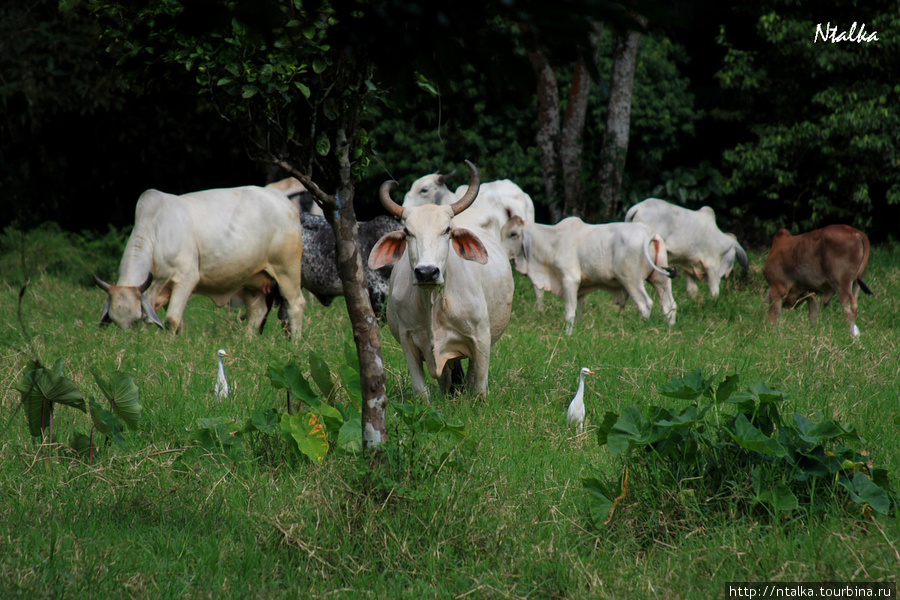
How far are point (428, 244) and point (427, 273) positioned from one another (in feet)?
0.80

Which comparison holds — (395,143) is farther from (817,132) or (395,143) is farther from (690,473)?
(690,473)

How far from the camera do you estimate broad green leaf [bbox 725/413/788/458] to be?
3240 mm

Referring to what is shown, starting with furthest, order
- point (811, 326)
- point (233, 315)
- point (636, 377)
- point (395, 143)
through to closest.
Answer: point (395, 143), point (233, 315), point (811, 326), point (636, 377)

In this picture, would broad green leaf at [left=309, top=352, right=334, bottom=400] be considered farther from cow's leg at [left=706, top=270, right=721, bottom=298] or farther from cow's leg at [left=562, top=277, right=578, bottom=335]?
cow's leg at [left=706, top=270, right=721, bottom=298]

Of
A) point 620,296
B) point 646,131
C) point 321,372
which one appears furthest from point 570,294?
point 646,131

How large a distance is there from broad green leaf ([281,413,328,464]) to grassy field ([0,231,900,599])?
0.26 ft

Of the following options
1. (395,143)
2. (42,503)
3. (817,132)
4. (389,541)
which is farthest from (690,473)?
(395,143)

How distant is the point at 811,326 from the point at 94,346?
629 cm

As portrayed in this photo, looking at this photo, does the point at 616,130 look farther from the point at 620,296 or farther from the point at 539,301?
the point at 539,301

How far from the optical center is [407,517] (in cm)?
328

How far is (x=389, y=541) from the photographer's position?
3.16 m

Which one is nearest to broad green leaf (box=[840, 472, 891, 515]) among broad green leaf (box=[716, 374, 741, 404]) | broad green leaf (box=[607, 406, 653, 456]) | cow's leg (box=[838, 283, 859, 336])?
broad green leaf (box=[716, 374, 741, 404])

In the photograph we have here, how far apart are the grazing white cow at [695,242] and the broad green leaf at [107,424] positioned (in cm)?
834

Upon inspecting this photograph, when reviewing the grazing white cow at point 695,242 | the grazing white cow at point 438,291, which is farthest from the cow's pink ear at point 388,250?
the grazing white cow at point 695,242
